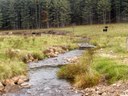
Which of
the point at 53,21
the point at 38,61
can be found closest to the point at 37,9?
the point at 53,21

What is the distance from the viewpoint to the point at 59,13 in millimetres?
105500

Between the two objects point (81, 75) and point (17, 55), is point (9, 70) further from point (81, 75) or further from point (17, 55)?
point (17, 55)

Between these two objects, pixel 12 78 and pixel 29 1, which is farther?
pixel 29 1

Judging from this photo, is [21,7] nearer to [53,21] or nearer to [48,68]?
[53,21]

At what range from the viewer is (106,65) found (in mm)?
25094

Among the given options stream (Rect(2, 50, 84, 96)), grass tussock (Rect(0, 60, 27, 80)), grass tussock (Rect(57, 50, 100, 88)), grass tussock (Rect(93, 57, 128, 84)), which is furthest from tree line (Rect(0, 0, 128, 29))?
grass tussock (Rect(57, 50, 100, 88))

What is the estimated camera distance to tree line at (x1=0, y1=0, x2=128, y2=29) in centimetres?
10444

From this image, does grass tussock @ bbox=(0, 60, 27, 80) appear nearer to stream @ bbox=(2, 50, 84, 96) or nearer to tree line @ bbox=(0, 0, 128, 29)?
stream @ bbox=(2, 50, 84, 96)

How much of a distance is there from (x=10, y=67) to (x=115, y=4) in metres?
84.9

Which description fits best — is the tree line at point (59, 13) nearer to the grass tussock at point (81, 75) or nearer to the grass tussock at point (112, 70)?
the grass tussock at point (112, 70)

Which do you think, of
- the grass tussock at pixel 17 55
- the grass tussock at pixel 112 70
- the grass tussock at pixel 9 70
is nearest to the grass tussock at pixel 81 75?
the grass tussock at pixel 112 70

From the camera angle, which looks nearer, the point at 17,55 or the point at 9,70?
the point at 9,70

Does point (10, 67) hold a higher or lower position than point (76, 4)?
lower

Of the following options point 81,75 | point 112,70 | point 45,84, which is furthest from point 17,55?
point 112,70
